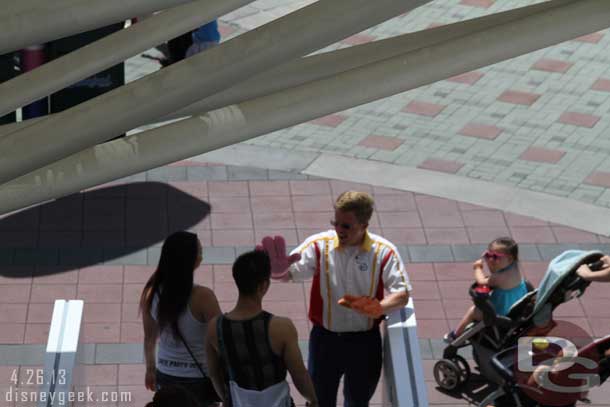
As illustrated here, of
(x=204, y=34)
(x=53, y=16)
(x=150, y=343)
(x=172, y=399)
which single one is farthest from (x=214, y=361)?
(x=204, y=34)

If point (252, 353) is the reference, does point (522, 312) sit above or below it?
above

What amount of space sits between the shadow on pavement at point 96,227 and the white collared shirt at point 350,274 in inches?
125

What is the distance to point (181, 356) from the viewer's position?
5.23 m

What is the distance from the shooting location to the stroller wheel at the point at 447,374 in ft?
23.0

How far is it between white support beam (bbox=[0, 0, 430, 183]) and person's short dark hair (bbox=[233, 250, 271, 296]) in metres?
2.48

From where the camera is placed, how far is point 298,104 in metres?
2.48

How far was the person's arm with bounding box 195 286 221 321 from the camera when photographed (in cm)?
513

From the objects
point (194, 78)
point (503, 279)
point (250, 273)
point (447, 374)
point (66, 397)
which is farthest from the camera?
point (447, 374)

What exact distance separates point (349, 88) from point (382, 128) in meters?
8.40

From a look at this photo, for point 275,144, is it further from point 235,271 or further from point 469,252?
point 235,271

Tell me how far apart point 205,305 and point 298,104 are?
2.77 m

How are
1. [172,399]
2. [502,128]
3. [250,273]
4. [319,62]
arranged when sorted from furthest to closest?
[502,128] < [250,273] < [172,399] < [319,62]

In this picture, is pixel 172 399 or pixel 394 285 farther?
pixel 394 285

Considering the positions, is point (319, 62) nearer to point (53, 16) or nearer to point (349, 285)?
point (53, 16)
